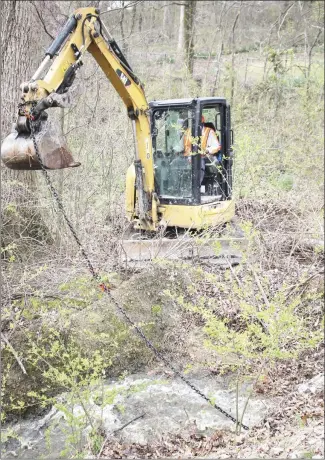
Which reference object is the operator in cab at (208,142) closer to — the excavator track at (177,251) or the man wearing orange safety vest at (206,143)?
the man wearing orange safety vest at (206,143)

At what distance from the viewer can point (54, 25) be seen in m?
7.73

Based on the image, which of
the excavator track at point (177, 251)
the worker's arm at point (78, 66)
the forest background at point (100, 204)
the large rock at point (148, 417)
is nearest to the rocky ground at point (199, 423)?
the large rock at point (148, 417)

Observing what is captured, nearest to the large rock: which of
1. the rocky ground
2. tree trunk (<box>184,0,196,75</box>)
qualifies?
the rocky ground

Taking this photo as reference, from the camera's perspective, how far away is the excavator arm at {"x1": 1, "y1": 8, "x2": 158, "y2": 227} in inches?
177

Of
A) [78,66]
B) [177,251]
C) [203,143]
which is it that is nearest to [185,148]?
[203,143]

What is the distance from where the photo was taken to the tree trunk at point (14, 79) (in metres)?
6.68

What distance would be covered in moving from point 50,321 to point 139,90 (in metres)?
3.04

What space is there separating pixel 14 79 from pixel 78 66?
1.98m

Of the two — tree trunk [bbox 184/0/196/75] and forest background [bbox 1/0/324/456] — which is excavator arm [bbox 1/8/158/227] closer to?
forest background [bbox 1/0/324/456]

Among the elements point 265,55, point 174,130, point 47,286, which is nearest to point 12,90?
point 174,130

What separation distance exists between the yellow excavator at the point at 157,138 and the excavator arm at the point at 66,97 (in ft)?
0.03

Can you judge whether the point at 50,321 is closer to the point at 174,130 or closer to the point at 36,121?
the point at 36,121

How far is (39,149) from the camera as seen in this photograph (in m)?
4.39

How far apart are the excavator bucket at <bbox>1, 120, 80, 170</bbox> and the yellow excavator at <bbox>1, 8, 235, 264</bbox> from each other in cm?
50
